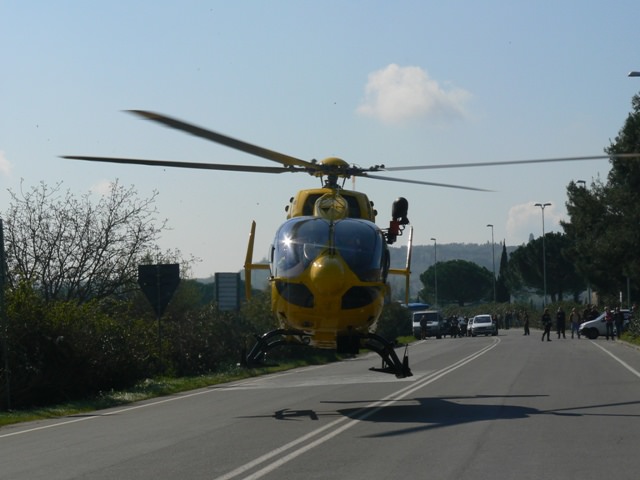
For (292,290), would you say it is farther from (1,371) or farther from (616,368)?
(616,368)

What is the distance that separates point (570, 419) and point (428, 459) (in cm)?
398

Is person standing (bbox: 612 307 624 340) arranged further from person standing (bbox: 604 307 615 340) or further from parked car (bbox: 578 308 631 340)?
parked car (bbox: 578 308 631 340)

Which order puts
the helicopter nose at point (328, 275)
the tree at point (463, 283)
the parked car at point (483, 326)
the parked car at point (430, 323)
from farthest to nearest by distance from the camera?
the tree at point (463, 283) < the parked car at point (430, 323) < the parked car at point (483, 326) < the helicopter nose at point (328, 275)

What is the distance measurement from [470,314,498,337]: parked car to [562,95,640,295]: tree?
8.52 m

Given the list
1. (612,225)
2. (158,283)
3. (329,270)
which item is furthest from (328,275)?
(612,225)

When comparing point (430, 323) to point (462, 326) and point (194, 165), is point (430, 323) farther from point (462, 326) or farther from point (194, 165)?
point (194, 165)

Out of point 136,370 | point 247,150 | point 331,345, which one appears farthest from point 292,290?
point 136,370

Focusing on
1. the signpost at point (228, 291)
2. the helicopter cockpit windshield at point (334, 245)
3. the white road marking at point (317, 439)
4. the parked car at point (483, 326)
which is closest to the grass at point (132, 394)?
the white road marking at point (317, 439)

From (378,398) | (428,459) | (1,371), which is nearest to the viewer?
(428,459)

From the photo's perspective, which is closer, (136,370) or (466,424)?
(466,424)

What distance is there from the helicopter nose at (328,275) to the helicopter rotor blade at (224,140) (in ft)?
5.55

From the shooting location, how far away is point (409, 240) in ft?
64.4

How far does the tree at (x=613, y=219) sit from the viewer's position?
55.4 meters

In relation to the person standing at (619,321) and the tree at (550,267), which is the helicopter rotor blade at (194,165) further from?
the tree at (550,267)
